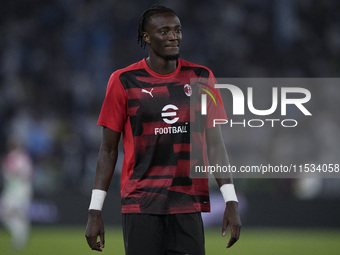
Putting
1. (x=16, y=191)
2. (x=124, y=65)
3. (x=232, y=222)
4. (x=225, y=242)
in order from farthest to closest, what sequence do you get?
1. (x=124, y=65)
2. (x=16, y=191)
3. (x=225, y=242)
4. (x=232, y=222)

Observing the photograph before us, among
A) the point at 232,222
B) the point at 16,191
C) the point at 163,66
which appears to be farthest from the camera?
the point at 16,191

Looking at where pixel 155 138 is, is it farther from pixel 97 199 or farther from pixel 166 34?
pixel 166 34

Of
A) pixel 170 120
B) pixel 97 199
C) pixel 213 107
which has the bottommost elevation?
pixel 97 199

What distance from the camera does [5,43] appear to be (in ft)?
60.0

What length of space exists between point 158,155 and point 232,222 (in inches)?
24.4

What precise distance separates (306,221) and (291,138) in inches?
77.0

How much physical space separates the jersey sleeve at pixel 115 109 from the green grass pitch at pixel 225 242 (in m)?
6.98

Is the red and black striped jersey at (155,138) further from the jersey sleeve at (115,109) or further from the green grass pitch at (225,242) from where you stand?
the green grass pitch at (225,242)

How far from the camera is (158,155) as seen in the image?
4117 millimetres

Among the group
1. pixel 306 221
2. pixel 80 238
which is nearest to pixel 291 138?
pixel 306 221

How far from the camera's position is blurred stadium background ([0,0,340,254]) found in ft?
45.6

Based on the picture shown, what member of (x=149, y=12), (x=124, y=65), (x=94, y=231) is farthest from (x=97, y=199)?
(x=124, y=65)

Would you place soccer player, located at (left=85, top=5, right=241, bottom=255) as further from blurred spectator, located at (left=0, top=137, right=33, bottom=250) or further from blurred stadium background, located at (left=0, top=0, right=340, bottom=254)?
blurred stadium background, located at (left=0, top=0, right=340, bottom=254)

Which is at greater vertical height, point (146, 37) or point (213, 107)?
point (146, 37)
